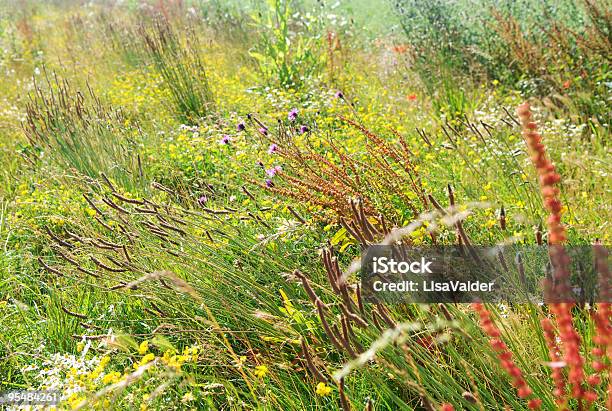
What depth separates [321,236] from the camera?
8.52ft

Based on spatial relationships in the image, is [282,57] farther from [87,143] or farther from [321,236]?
[321,236]

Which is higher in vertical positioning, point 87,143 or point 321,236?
point 87,143

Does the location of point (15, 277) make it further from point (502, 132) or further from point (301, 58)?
point (301, 58)

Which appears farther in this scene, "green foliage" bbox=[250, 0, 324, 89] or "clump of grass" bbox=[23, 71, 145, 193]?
"green foliage" bbox=[250, 0, 324, 89]

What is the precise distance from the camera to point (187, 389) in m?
2.06

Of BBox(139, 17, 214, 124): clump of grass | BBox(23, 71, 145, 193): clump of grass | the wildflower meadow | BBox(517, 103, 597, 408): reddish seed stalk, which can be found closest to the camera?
BBox(517, 103, 597, 408): reddish seed stalk

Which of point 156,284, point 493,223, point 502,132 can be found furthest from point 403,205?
point 502,132

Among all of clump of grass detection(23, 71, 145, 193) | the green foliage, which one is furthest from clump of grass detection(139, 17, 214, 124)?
clump of grass detection(23, 71, 145, 193)

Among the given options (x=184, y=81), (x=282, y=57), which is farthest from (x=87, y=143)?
(x=282, y=57)

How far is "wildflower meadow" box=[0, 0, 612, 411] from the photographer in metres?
1.53

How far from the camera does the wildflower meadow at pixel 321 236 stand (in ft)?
5.02

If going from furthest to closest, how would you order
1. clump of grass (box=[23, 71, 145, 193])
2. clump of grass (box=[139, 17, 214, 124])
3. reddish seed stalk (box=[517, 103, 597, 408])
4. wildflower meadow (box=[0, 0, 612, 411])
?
1. clump of grass (box=[139, 17, 214, 124])
2. clump of grass (box=[23, 71, 145, 193])
3. wildflower meadow (box=[0, 0, 612, 411])
4. reddish seed stalk (box=[517, 103, 597, 408])

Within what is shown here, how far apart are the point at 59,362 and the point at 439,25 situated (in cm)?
482

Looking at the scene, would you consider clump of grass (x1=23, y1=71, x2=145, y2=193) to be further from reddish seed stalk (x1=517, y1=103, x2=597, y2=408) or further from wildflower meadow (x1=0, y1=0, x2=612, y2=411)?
reddish seed stalk (x1=517, y1=103, x2=597, y2=408)
